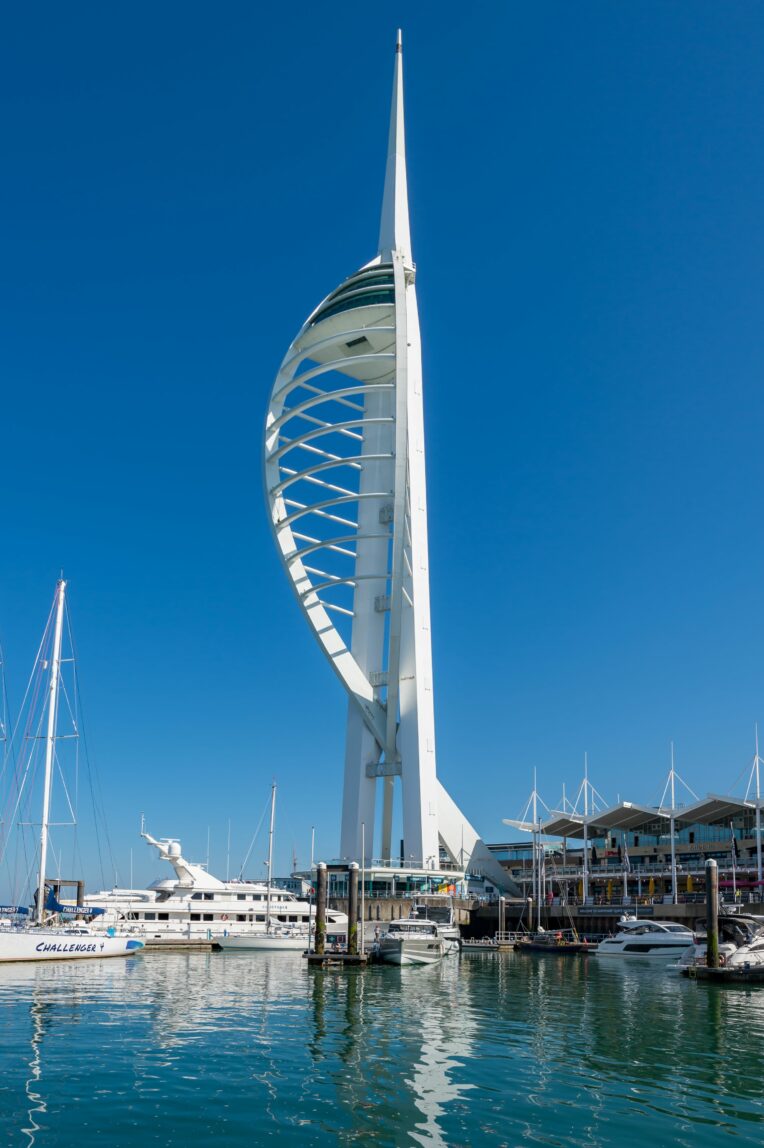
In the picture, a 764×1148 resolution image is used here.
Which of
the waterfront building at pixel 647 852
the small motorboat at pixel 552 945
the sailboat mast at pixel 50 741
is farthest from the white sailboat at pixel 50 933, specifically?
the waterfront building at pixel 647 852

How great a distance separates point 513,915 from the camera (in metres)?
69.9

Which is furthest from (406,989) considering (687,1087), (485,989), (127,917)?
(127,917)

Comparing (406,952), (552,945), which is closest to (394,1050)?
(406,952)

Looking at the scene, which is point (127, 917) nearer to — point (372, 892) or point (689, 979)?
point (372, 892)

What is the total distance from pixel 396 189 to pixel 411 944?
53211 mm

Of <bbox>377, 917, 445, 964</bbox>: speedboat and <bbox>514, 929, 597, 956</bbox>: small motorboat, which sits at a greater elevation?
<bbox>377, 917, 445, 964</bbox>: speedboat

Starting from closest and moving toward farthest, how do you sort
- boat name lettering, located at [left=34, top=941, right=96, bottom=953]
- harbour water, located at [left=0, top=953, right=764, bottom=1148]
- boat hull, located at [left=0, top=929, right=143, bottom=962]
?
harbour water, located at [left=0, top=953, right=764, bottom=1148] → boat hull, located at [left=0, top=929, right=143, bottom=962] → boat name lettering, located at [left=34, top=941, right=96, bottom=953]

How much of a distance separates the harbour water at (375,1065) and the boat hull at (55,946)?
20.6 ft

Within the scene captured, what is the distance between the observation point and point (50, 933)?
41.4 meters

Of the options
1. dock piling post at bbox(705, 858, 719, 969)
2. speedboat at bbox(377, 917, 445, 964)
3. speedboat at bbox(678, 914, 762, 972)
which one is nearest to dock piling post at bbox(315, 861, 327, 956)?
speedboat at bbox(377, 917, 445, 964)

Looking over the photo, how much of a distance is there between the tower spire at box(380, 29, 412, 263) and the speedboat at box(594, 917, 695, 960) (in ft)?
144

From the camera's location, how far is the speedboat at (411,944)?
43406mm

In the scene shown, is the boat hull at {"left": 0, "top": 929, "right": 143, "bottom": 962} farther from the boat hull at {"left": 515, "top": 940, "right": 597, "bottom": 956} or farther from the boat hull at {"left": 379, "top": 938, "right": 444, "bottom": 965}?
the boat hull at {"left": 515, "top": 940, "right": 597, "bottom": 956}

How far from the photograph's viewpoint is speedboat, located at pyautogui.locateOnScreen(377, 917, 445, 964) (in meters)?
43.4
